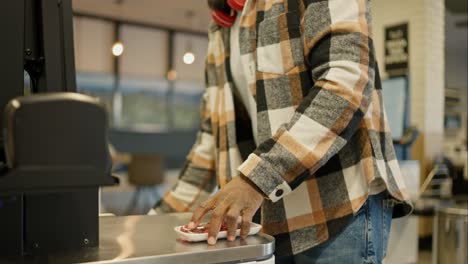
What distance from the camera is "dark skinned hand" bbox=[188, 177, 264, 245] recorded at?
674 mm

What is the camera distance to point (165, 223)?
808 mm

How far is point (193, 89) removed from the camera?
8773 millimetres

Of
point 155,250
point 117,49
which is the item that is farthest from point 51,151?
point 117,49

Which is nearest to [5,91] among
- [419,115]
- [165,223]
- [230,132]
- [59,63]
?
[59,63]

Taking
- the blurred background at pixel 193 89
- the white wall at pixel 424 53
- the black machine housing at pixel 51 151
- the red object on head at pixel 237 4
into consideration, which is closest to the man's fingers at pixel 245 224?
the black machine housing at pixel 51 151

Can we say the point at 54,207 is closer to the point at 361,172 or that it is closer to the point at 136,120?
the point at 361,172

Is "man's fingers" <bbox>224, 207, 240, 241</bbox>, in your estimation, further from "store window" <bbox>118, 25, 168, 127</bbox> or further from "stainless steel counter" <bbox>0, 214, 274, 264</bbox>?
"store window" <bbox>118, 25, 168, 127</bbox>

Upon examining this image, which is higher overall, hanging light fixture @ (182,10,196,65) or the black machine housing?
hanging light fixture @ (182,10,196,65)

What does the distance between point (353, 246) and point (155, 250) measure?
1.37ft

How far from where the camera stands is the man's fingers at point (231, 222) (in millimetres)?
677

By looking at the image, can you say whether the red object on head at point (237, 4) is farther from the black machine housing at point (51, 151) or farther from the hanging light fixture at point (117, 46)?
the hanging light fixture at point (117, 46)

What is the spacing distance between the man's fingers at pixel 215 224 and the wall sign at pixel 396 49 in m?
3.69

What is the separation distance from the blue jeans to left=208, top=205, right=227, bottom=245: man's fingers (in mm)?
273

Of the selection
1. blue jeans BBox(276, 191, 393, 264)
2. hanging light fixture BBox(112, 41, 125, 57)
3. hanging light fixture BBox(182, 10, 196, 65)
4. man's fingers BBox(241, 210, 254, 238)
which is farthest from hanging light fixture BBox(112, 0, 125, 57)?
man's fingers BBox(241, 210, 254, 238)
